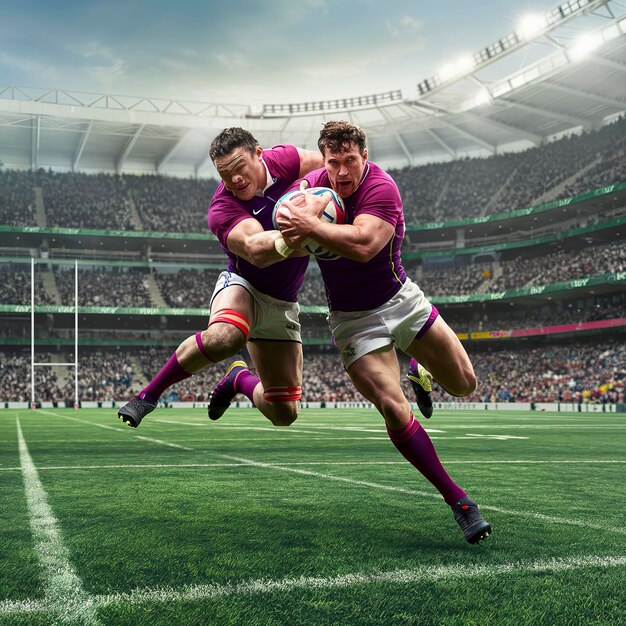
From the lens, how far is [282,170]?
5707 millimetres

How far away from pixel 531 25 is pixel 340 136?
4274cm

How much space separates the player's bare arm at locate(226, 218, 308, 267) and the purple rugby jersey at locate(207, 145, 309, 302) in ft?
0.45

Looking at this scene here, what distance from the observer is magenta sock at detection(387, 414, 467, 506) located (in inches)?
175

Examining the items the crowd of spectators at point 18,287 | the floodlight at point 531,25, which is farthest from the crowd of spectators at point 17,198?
the floodlight at point 531,25

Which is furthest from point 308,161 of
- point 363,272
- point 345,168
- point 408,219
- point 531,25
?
point 408,219

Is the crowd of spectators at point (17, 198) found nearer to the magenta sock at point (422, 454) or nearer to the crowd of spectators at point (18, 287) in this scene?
the crowd of spectators at point (18, 287)

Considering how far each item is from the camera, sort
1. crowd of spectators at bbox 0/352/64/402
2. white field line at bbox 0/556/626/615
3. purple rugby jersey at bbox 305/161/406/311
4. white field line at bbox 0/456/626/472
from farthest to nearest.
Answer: crowd of spectators at bbox 0/352/64/402
white field line at bbox 0/456/626/472
purple rugby jersey at bbox 305/161/406/311
white field line at bbox 0/556/626/615

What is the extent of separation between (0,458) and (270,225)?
6066 millimetres

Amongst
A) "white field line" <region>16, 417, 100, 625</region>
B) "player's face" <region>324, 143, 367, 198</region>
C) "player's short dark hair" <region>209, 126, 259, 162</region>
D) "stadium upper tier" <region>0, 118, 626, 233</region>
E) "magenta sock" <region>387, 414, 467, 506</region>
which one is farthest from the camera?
"stadium upper tier" <region>0, 118, 626, 233</region>

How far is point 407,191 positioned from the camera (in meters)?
61.6

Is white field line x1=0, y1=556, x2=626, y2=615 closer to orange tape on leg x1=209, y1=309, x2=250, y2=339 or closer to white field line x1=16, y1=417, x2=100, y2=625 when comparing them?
white field line x1=16, y1=417, x2=100, y2=625

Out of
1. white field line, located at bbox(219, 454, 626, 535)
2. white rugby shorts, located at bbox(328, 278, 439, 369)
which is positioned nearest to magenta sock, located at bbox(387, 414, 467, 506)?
white rugby shorts, located at bbox(328, 278, 439, 369)

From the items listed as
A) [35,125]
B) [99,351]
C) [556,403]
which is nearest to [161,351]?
[99,351]

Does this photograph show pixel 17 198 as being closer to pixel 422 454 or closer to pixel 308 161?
pixel 308 161
